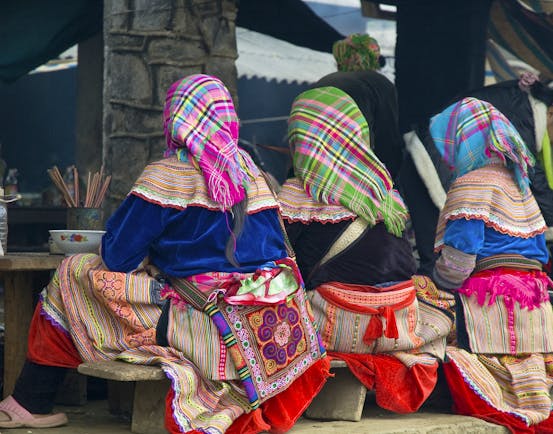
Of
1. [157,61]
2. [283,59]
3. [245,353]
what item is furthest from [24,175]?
[245,353]

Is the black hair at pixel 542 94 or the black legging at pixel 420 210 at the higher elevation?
the black hair at pixel 542 94

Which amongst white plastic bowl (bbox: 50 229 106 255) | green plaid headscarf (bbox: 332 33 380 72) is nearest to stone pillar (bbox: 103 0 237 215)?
white plastic bowl (bbox: 50 229 106 255)

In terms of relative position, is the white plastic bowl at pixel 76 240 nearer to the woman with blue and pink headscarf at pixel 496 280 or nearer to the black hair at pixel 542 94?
the woman with blue and pink headscarf at pixel 496 280

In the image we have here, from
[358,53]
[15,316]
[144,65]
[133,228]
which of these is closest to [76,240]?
[15,316]

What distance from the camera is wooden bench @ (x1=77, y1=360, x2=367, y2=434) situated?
173 inches

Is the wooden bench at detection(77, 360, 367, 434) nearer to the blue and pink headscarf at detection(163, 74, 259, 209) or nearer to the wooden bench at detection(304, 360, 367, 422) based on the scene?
the wooden bench at detection(304, 360, 367, 422)

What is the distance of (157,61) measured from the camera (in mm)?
5633

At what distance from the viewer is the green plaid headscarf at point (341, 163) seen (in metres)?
5.04

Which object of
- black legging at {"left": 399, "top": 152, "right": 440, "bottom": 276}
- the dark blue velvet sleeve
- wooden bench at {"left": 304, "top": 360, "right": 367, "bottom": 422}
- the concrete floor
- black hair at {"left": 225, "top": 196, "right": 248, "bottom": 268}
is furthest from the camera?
black legging at {"left": 399, "top": 152, "right": 440, "bottom": 276}

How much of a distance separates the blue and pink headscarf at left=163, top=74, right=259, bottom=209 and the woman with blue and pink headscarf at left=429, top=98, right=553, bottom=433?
1.32 m

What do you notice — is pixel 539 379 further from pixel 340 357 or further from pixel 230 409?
pixel 230 409

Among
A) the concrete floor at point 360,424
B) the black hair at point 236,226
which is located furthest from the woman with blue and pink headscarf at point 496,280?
the black hair at point 236,226

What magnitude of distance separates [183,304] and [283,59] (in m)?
9.05

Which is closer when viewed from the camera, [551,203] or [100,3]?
[551,203]
